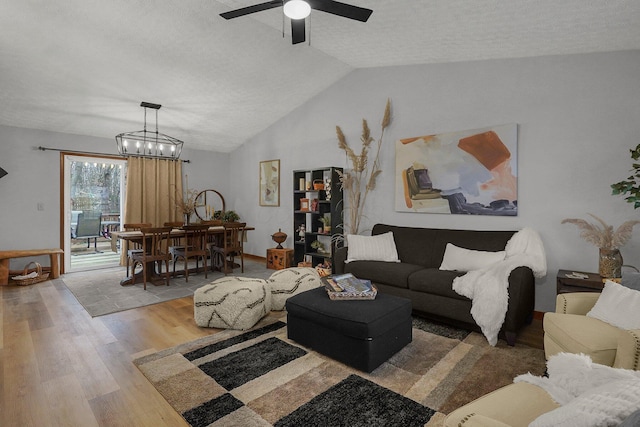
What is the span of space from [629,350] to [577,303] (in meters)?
0.71

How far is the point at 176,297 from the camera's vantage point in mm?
3975

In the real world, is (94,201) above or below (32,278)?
above

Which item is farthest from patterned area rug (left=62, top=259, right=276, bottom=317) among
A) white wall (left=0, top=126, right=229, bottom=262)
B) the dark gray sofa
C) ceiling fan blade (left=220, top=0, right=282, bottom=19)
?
ceiling fan blade (left=220, top=0, right=282, bottom=19)

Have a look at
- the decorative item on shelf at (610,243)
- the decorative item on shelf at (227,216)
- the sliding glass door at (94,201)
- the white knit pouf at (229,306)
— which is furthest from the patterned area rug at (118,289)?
the decorative item on shelf at (610,243)

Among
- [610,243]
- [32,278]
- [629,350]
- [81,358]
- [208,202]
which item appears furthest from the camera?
[208,202]

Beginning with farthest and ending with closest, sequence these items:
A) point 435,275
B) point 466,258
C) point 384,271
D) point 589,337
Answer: point 384,271
point 466,258
point 435,275
point 589,337

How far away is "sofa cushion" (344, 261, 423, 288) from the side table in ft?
3.98

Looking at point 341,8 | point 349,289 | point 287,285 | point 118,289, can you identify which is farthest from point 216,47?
point 118,289

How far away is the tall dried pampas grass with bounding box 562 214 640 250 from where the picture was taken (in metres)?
2.69

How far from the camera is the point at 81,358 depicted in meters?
2.44

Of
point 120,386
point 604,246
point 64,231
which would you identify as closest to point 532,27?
point 604,246

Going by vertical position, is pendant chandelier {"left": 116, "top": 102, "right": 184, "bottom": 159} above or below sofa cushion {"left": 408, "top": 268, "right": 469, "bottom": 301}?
above

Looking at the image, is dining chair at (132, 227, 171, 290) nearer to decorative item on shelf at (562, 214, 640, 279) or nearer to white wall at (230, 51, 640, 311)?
white wall at (230, 51, 640, 311)

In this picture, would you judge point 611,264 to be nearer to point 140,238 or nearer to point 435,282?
point 435,282
